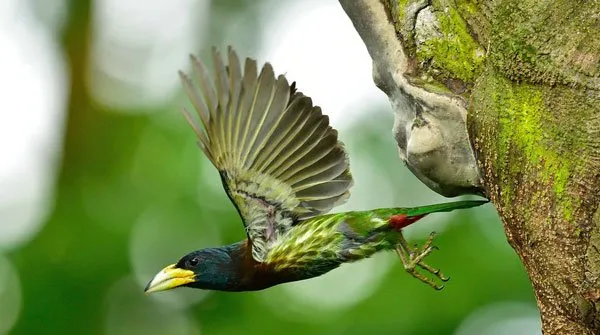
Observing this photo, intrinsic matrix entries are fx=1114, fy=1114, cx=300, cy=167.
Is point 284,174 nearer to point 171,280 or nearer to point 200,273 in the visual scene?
point 200,273

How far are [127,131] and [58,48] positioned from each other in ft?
3.36

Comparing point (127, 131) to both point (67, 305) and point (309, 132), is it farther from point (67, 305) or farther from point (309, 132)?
point (309, 132)

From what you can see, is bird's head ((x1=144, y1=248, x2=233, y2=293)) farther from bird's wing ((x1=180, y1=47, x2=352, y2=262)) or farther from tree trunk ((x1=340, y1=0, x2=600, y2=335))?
tree trunk ((x1=340, y1=0, x2=600, y2=335))

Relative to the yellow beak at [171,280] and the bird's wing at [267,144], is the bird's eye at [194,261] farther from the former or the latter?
the bird's wing at [267,144]

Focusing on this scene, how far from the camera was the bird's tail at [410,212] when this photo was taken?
4.12 m

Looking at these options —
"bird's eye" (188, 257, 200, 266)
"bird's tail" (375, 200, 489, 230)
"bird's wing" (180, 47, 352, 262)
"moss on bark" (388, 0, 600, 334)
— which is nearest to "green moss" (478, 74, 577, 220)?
"moss on bark" (388, 0, 600, 334)

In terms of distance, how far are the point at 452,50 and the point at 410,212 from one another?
0.68 m

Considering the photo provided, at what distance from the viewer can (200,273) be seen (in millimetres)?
4809

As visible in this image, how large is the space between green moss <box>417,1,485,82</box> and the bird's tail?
49cm

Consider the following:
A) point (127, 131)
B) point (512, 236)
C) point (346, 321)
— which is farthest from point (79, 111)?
point (512, 236)

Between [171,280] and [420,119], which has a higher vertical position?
[420,119]

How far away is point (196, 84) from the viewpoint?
4457mm

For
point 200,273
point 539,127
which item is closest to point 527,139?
point 539,127

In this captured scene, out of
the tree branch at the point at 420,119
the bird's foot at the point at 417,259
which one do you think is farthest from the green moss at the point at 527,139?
the bird's foot at the point at 417,259
